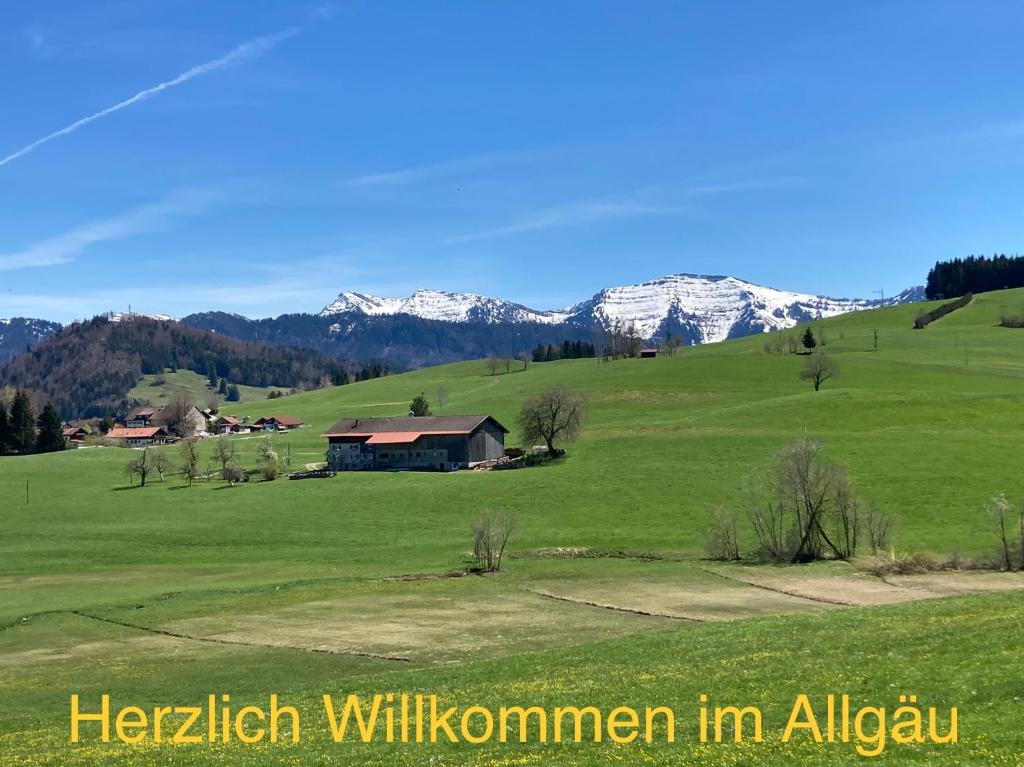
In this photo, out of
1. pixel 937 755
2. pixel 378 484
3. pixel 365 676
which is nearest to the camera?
pixel 937 755

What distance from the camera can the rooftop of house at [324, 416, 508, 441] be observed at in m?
127

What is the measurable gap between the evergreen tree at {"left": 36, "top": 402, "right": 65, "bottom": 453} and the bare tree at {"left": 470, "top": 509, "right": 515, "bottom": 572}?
13675cm

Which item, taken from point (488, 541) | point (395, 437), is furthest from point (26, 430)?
point (488, 541)

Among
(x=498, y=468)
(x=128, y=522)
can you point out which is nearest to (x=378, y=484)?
(x=498, y=468)

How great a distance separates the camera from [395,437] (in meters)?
130

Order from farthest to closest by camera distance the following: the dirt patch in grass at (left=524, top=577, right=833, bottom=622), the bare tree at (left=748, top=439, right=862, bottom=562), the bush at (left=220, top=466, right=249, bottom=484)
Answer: the bush at (left=220, top=466, right=249, bottom=484) → the bare tree at (left=748, top=439, right=862, bottom=562) → the dirt patch in grass at (left=524, top=577, right=833, bottom=622)

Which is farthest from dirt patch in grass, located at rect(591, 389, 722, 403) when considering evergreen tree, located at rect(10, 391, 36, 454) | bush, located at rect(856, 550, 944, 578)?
evergreen tree, located at rect(10, 391, 36, 454)

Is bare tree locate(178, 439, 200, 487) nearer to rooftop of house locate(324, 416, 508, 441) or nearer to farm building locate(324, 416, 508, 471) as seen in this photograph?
farm building locate(324, 416, 508, 471)

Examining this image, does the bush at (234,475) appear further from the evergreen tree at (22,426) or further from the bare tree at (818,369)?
the bare tree at (818,369)

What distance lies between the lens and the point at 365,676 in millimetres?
33438

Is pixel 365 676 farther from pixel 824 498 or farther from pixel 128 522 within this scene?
pixel 128 522

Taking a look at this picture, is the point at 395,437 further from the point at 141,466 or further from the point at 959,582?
the point at 959,582

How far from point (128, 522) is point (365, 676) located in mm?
70917

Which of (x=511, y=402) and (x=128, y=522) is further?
(x=511, y=402)
